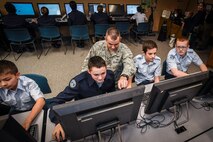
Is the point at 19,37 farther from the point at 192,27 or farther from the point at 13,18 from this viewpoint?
the point at 192,27

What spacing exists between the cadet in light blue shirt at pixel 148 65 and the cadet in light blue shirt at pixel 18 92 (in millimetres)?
1278

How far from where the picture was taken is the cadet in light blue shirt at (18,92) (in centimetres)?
119

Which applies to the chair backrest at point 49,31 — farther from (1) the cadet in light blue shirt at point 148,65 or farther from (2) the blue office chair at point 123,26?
(1) the cadet in light blue shirt at point 148,65

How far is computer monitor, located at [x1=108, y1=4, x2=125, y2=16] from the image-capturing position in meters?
5.01

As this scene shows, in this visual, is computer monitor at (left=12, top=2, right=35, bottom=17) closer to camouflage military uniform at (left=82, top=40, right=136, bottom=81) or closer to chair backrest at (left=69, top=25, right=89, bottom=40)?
chair backrest at (left=69, top=25, right=89, bottom=40)

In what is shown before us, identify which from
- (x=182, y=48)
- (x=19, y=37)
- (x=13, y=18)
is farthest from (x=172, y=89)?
(x=13, y=18)

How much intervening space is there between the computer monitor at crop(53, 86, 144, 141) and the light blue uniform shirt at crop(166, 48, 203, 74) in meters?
1.28

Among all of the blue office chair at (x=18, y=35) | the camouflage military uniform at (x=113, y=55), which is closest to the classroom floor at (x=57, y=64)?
the blue office chair at (x=18, y=35)

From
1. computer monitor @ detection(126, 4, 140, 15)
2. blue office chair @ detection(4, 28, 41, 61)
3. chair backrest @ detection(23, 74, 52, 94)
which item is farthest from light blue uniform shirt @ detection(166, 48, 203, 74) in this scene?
computer monitor @ detection(126, 4, 140, 15)

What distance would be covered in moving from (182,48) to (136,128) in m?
1.29

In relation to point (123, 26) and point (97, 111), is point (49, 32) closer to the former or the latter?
point (123, 26)

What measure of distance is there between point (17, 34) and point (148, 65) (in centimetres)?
321

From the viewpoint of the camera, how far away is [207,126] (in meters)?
1.13

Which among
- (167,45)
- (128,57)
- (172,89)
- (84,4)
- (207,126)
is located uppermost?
(84,4)
